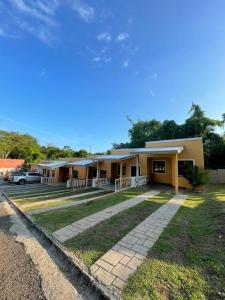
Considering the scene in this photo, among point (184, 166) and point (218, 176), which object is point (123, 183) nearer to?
point (184, 166)

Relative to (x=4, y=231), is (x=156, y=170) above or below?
above

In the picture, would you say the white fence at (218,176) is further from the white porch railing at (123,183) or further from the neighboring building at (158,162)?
the white porch railing at (123,183)

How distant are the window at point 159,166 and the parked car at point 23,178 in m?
17.6

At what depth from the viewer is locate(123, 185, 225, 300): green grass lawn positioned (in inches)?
101

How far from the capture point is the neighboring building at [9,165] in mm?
33812

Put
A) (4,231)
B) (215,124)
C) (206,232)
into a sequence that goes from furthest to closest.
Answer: (215,124) → (4,231) → (206,232)

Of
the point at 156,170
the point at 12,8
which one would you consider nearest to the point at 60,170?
the point at 156,170

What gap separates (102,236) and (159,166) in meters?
12.8

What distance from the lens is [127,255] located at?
368 cm

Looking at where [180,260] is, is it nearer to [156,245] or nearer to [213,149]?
[156,245]

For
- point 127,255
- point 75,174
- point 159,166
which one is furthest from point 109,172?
point 127,255

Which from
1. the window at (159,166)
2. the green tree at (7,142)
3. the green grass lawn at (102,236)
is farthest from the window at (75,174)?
the green tree at (7,142)

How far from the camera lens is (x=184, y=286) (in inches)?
107

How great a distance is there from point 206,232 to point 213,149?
1829 centimetres
